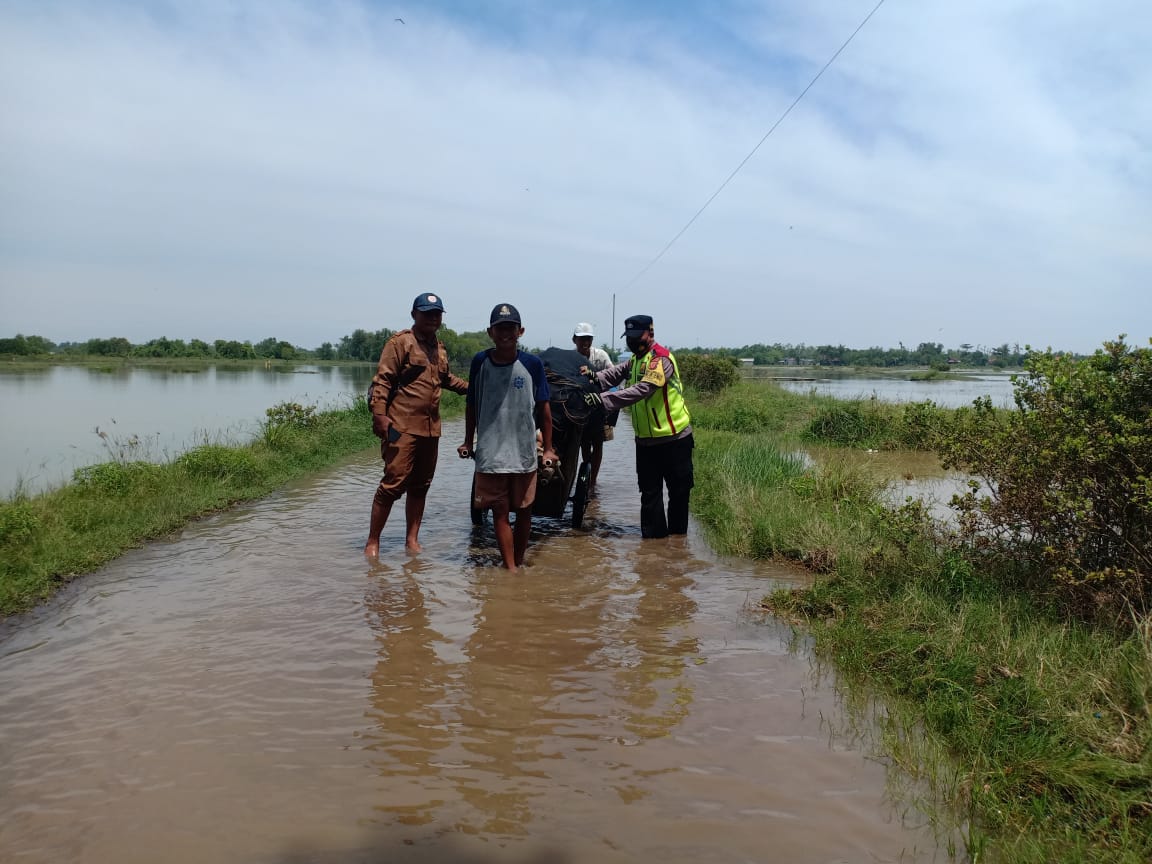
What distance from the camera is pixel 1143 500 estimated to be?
11.7ft

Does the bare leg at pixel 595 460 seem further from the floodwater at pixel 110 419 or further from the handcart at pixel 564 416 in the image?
the floodwater at pixel 110 419

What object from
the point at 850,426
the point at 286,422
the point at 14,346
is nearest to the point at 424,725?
the point at 286,422

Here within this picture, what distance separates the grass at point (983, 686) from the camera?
2438mm

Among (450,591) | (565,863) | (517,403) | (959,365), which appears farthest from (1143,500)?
(959,365)

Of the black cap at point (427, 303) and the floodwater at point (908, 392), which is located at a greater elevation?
the black cap at point (427, 303)

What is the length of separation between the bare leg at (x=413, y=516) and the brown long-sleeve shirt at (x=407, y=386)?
0.64 metres

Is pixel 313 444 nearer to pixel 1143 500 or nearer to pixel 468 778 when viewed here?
pixel 468 778

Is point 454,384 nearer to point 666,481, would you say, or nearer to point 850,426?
point 666,481

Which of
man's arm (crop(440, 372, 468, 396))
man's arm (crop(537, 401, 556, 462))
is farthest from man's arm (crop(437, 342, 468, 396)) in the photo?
man's arm (crop(537, 401, 556, 462))

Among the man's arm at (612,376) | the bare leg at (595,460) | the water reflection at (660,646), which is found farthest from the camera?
the bare leg at (595,460)

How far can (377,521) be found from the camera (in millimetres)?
5695

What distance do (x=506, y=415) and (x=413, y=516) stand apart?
4.65ft

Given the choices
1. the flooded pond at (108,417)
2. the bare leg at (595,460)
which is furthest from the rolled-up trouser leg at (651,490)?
the flooded pond at (108,417)

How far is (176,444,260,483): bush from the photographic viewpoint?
28.8 feet
